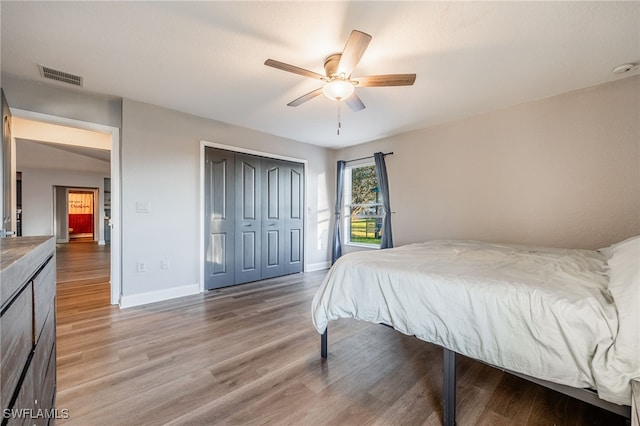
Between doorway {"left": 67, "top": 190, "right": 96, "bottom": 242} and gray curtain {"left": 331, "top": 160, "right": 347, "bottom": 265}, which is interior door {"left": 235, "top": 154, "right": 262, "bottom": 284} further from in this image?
doorway {"left": 67, "top": 190, "right": 96, "bottom": 242}

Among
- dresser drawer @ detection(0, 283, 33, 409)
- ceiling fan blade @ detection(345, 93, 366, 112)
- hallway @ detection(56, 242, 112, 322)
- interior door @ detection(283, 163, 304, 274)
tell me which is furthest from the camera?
interior door @ detection(283, 163, 304, 274)

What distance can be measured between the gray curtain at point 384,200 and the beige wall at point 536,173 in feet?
1.08

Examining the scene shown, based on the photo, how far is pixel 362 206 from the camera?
502 centimetres

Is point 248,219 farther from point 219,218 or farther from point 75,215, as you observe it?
point 75,215

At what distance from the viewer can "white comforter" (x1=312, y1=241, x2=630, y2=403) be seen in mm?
1062

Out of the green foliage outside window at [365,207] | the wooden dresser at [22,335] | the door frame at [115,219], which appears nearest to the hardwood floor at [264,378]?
the door frame at [115,219]

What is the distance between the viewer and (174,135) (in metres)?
3.37

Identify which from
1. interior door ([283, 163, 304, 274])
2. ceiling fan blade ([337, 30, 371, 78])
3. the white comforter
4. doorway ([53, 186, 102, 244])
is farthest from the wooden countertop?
doorway ([53, 186, 102, 244])

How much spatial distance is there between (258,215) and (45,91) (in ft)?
8.97

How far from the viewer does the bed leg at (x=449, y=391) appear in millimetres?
1320

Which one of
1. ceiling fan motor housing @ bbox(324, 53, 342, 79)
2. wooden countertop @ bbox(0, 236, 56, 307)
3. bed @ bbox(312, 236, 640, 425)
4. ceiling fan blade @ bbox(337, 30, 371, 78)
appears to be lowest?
bed @ bbox(312, 236, 640, 425)

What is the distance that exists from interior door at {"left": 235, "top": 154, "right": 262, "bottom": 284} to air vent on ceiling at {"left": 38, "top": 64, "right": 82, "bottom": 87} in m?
1.86

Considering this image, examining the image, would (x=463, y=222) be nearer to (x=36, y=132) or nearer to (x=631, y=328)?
(x=631, y=328)

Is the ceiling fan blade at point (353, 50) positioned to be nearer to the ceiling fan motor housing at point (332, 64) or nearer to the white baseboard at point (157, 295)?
the ceiling fan motor housing at point (332, 64)
